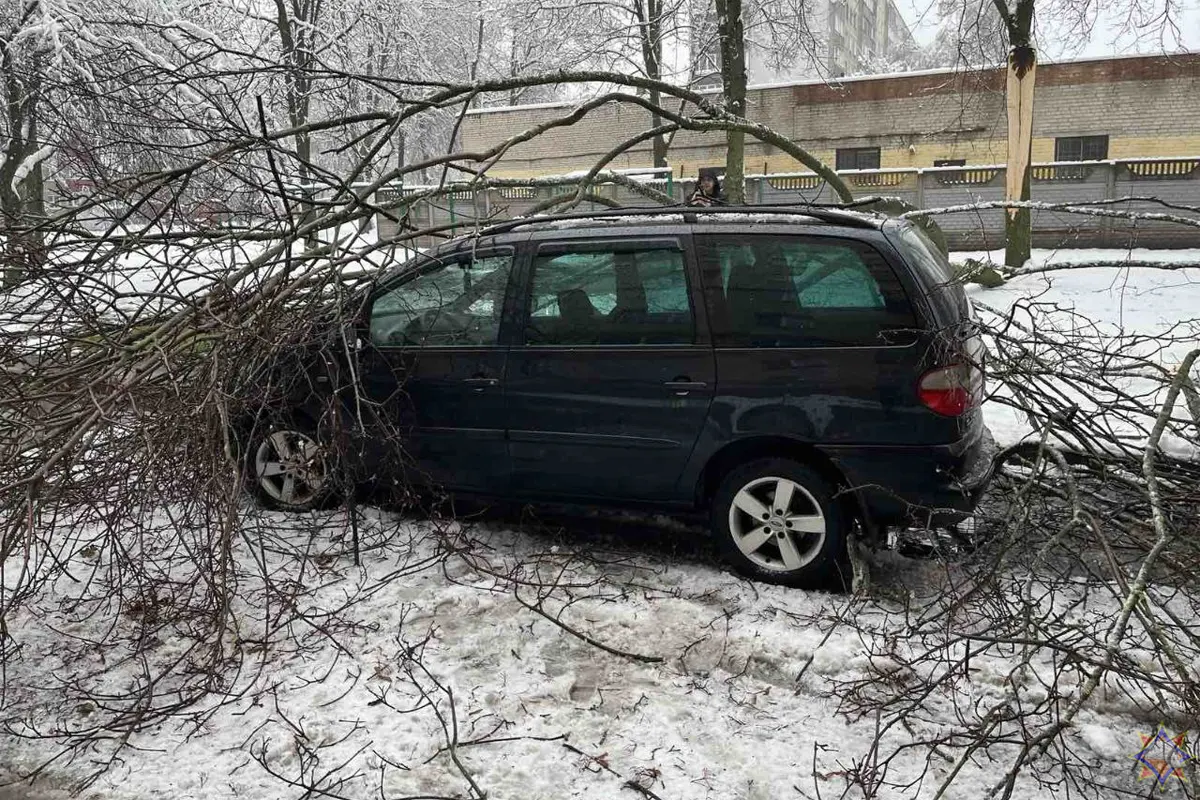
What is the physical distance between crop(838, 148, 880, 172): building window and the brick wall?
8.2 inches

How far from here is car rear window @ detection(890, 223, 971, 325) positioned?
388 centimetres

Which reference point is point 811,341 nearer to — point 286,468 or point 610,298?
point 610,298

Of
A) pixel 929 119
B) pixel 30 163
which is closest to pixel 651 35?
pixel 929 119

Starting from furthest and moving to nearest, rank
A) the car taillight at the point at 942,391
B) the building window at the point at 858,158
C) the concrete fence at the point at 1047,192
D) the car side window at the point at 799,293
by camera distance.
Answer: the building window at the point at 858,158 < the concrete fence at the point at 1047,192 < the car side window at the point at 799,293 < the car taillight at the point at 942,391

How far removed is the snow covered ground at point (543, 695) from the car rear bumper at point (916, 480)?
1.37ft

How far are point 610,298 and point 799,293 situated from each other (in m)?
0.90

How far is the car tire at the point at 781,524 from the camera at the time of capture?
3943mm

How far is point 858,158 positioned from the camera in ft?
87.5

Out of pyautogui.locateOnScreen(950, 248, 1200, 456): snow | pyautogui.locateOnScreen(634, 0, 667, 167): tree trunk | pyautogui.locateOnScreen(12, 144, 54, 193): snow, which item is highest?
pyautogui.locateOnScreen(634, 0, 667, 167): tree trunk

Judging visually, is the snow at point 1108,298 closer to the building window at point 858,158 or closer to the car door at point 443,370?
the car door at point 443,370

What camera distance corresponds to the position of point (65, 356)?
170 inches

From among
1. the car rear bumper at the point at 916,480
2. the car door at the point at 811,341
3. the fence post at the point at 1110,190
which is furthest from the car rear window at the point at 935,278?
the fence post at the point at 1110,190

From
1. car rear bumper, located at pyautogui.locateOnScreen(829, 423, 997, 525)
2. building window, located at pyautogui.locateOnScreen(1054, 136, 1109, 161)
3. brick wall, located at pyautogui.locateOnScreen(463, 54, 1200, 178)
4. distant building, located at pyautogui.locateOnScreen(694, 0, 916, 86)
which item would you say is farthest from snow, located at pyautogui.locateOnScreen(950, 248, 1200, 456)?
distant building, located at pyautogui.locateOnScreen(694, 0, 916, 86)

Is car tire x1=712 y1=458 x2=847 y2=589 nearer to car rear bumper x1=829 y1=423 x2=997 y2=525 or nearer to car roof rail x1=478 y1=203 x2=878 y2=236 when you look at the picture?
car rear bumper x1=829 y1=423 x2=997 y2=525
